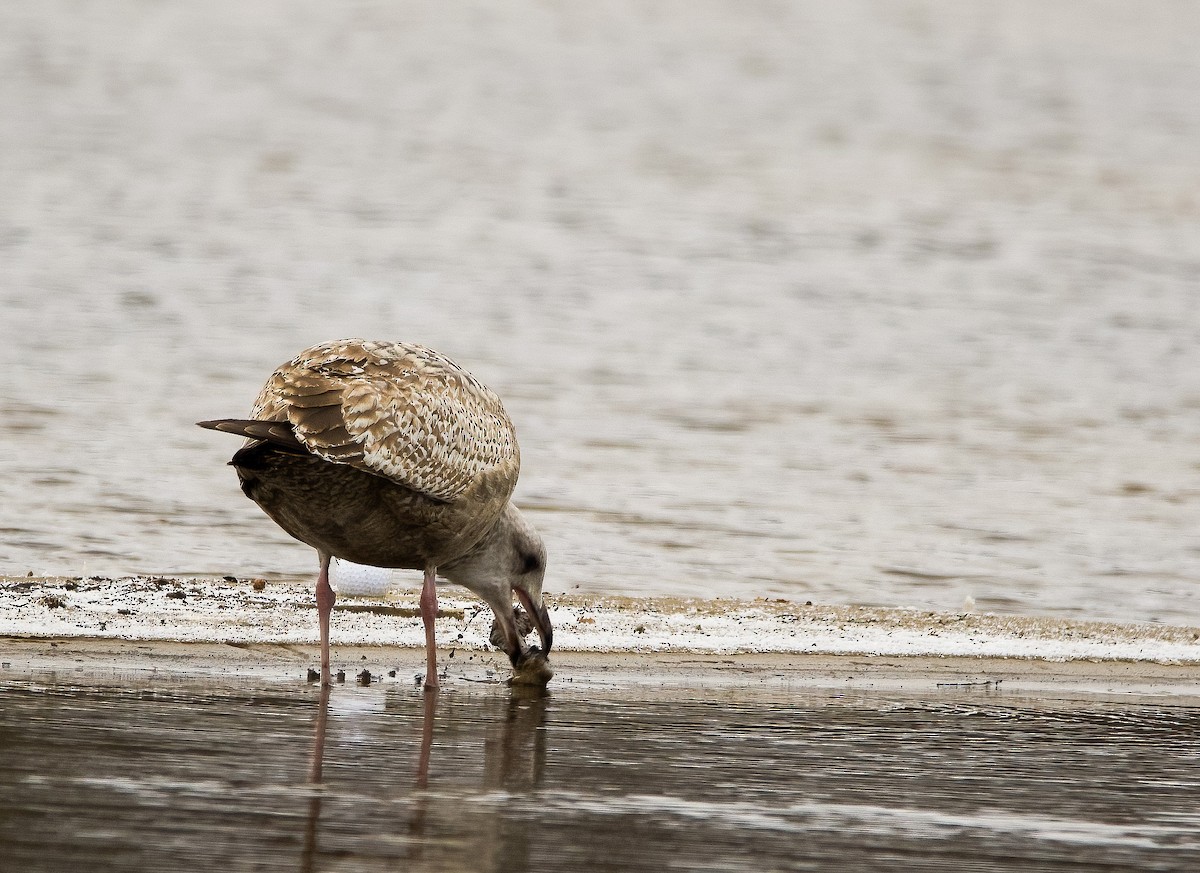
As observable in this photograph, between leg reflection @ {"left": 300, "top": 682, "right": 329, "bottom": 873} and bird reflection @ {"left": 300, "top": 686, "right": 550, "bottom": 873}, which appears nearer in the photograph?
leg reflection @ {"left": 300, "top": 682, "right": 329, "bottom": 873}

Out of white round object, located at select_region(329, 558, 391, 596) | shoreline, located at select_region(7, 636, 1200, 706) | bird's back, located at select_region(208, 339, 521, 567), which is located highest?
bird's back, located at select_region(208, 339, 521, 567)

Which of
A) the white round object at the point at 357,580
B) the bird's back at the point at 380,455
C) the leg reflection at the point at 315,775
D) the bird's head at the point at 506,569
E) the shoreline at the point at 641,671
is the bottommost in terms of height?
the leg reflection at the point at 315,775

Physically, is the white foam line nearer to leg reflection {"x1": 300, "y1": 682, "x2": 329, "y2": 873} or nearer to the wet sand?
the wet sand

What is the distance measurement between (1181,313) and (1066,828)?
1378cm

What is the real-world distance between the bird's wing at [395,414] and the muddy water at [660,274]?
6.12ft

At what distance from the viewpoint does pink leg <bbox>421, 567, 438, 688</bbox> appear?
689 cm

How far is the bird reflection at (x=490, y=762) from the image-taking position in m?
4.67

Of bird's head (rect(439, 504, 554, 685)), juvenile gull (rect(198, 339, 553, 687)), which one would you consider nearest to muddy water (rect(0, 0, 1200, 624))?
bird's head (rect(439, 504, 554, 685))

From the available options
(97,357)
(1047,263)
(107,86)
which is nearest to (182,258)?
(97,357)

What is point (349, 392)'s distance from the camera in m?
6.52

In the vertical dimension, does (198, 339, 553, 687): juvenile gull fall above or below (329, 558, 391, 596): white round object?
above

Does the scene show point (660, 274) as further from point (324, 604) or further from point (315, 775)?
point (315, 775)

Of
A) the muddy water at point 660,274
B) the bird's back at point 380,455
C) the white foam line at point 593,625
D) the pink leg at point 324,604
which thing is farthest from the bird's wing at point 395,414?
the muddy water at point 660,274

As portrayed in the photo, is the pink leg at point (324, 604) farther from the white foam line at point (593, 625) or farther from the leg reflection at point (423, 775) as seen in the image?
the leg reflection at point (423, 775)
